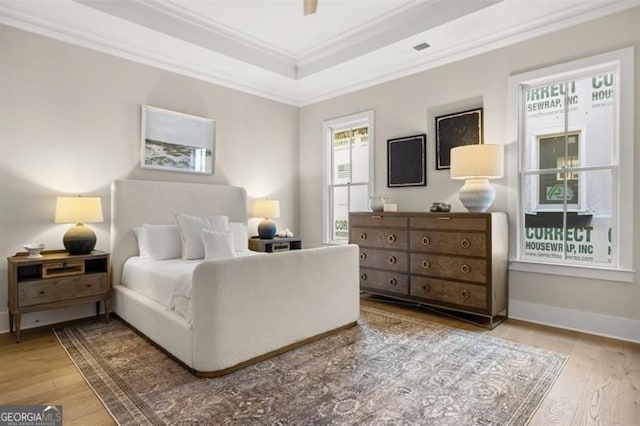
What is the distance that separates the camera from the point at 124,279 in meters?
3.49

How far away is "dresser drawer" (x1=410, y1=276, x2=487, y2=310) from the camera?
3166 mm

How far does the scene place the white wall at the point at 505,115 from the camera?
2.88 m

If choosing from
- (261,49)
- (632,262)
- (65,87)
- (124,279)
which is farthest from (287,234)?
(632,262)

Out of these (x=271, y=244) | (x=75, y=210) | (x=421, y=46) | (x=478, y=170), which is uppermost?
(x=421, y=46)

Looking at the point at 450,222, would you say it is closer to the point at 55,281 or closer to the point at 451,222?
the point at 451,222

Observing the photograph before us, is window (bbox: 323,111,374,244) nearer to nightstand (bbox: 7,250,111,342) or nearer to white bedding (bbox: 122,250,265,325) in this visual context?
white bedding (bbox: 122,250,265,325)

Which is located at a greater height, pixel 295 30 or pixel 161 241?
pixel 295 30

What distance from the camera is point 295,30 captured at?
3.91 m

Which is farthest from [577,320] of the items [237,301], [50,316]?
[50,316]

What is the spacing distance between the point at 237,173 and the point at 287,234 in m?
1.07

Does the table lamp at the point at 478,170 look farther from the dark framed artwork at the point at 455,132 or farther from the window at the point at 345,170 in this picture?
the window at the point at 345,170

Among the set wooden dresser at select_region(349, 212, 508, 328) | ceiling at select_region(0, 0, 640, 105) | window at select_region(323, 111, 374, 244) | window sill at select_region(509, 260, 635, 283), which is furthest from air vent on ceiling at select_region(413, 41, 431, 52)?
window sill at select_region(509, 260, 635, 283)

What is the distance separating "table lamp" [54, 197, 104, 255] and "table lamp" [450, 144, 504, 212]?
A: 11.1 ft

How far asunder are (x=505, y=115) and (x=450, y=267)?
1602 mm
